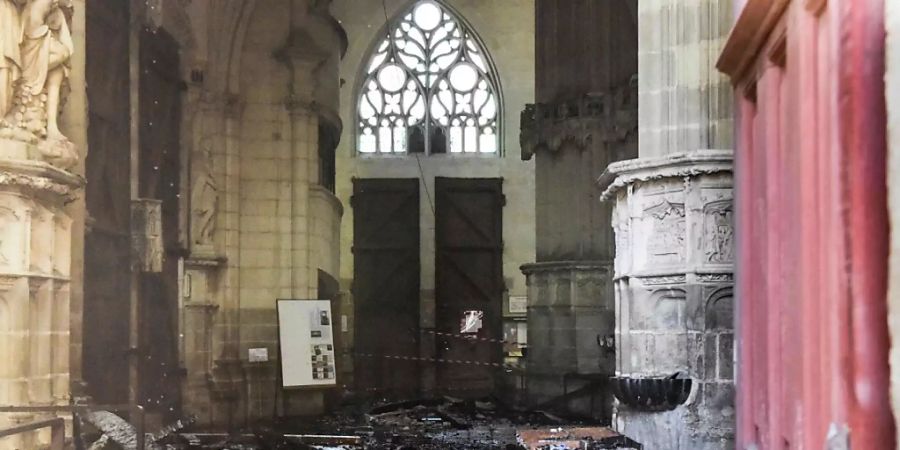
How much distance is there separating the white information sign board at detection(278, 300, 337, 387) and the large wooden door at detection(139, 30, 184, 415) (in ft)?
4.78

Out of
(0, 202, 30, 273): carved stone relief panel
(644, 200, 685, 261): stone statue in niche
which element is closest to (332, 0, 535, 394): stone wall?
(0, 202, 30, 273): carved stone relief panel

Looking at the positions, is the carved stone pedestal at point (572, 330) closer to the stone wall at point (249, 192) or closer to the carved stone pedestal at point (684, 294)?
the stone wall at point (249, 192)

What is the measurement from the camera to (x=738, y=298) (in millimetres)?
5012

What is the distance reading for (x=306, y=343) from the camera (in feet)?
44.4

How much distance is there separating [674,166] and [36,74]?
4197 millimetres

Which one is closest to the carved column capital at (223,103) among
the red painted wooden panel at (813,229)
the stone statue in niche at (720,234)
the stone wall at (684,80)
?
the stone wall at (684,80)

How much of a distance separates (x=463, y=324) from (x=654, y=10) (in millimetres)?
→ 15515

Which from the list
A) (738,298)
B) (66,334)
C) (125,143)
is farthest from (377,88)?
(738,298)

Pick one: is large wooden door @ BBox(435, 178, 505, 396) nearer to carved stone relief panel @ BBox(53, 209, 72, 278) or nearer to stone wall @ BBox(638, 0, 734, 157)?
carved stone relief panel @ BBox(53, 209, 72, 278)

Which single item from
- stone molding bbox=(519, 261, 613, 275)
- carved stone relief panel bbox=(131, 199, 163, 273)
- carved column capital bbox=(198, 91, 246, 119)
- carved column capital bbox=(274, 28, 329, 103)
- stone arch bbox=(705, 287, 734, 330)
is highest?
carved column capital bbox=(274, 28, 329, 103)

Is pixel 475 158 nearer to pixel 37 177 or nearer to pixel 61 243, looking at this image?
pixel 61 243

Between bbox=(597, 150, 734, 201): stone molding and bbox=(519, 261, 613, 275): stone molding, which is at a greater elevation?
bbox=(597, 150, 734, 201): stone molding

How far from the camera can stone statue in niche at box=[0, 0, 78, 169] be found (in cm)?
642

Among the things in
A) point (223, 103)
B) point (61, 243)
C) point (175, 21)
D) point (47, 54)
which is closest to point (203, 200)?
point (223, 103)
